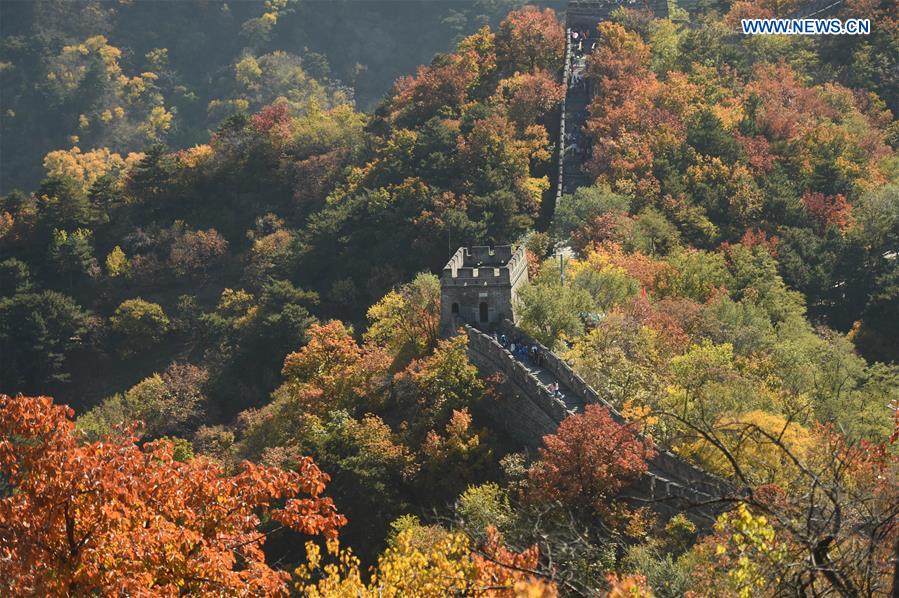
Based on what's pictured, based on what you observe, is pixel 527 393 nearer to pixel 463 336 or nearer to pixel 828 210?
pixel 463 336

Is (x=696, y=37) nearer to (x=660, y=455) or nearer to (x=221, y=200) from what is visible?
(x=221, y=200)

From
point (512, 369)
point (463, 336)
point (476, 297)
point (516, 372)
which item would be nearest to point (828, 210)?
point (476, 297)

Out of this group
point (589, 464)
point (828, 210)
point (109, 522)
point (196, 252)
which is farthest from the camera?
point (196, 252)

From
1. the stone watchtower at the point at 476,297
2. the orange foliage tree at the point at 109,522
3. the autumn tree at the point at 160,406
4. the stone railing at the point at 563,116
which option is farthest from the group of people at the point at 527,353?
the orange foliage tree at the point at 109,522

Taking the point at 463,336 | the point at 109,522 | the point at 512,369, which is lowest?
the point at 109,522

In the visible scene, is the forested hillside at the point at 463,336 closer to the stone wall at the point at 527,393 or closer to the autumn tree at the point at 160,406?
the autumn tree at the point at 160,406

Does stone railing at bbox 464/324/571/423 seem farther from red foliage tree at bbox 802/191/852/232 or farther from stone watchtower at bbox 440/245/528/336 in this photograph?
red foliage tree at bbox 802/191/852/232

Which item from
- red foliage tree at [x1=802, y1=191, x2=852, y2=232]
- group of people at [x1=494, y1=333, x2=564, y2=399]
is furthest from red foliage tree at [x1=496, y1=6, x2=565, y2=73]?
group of people at [x1=494, y1=333, x2=564, y2=399]
